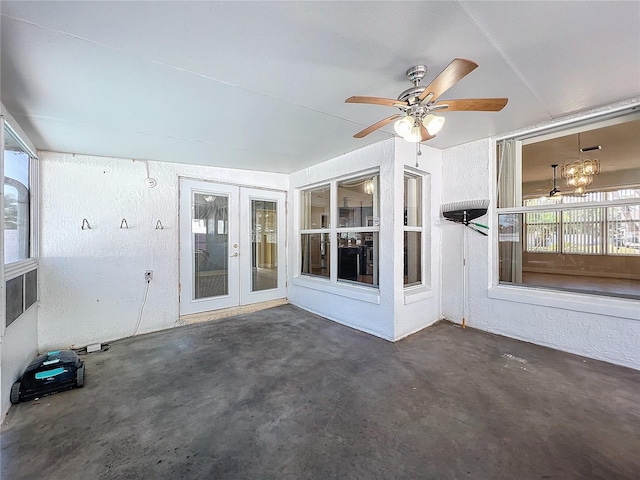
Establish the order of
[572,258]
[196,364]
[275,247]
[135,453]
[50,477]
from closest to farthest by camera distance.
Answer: [50,477], [135,453], [196,364], [572,258], [275,247]

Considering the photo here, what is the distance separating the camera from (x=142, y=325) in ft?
12.1

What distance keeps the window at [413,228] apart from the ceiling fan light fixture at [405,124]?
1721 mm

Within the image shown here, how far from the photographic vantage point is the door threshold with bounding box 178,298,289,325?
401 cm

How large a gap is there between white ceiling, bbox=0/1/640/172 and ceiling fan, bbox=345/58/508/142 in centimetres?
17

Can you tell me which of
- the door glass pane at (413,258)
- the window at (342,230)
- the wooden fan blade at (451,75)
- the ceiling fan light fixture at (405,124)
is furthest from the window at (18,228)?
the door glass pane at (413,258)

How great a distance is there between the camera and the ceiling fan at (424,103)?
5.39 ft

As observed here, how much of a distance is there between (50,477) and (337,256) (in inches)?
134

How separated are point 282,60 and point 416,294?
3.03 m

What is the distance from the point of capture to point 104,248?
3471 millimetres

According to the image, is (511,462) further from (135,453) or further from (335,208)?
(335,208)

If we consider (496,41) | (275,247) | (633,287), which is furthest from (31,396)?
(633,287)

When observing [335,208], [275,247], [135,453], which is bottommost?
[135,453]

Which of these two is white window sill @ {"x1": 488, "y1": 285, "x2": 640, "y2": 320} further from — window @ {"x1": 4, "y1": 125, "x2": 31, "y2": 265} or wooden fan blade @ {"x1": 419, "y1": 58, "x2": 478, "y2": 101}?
window @ {"x1": 4, "y1": 125, "x2": 31, "y2": 265}

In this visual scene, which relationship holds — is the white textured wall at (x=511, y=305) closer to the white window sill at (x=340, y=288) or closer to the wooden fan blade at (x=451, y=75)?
the white window sill at (x=340, y=288)
